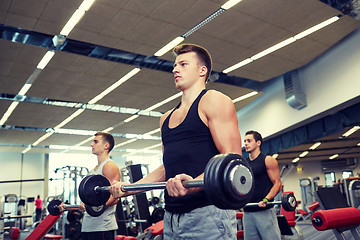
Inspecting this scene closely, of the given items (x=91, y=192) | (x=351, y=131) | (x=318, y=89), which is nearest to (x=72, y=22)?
(x=91, y=192)

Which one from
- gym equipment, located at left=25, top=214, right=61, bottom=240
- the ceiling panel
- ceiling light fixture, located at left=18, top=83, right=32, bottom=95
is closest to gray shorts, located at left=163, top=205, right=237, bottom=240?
gym equipment, located at left=25, top=214, right=61, bottom=240

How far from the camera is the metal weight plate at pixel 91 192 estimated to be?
4.44 feet

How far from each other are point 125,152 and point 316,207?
401 inches

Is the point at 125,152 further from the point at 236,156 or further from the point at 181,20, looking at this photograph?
the point at 236,156

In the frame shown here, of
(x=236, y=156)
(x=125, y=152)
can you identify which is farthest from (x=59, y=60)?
(x=125, y=152)

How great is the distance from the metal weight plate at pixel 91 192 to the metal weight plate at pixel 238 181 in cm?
69

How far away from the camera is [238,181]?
0.88 m

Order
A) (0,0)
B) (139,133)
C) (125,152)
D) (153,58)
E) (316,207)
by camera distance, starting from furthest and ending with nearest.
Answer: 1. (125,152)
2. (139,133)
3. (316,207)
4. (153,58)
5. (0,0)

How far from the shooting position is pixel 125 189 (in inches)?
46.4

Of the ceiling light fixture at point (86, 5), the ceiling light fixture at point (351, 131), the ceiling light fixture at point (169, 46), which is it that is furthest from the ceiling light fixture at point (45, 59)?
the ceiling light fixture at point (351, 131)

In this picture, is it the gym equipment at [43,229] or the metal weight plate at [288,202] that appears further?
the gym equipment at [43,229]

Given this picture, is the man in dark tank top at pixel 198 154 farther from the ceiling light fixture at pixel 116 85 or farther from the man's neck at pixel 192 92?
the ceiling light fixture at pixel 116 85

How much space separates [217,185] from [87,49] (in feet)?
17.8

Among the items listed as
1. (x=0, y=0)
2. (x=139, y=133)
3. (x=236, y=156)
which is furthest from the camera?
(x=139, y=133)
